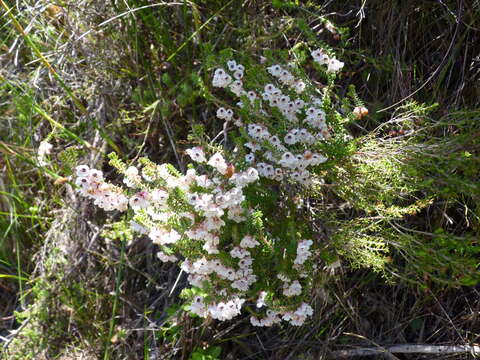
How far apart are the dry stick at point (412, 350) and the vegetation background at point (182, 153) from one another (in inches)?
1.0

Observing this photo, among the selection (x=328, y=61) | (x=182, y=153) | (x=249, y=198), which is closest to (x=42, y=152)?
(x=182, y=153)

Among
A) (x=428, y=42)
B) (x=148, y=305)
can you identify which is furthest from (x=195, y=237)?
(x=428, y=42)

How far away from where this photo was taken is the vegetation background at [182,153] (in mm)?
1823

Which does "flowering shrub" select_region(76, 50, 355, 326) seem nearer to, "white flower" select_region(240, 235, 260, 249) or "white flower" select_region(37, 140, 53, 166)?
"white flower" select_region(240, 235, 260, 249)

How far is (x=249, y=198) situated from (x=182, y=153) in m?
0.72

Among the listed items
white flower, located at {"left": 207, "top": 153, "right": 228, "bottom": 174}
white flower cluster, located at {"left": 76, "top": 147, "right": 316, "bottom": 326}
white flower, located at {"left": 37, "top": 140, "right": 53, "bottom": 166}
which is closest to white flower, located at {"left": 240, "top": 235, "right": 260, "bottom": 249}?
white flower cluster, located at {"left": 76, "top": 147, "right": 316, "bottom": 326}

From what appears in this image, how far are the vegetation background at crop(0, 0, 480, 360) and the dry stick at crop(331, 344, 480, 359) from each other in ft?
0.08

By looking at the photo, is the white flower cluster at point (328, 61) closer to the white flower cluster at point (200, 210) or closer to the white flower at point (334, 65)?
the white flower at point (334, 65)

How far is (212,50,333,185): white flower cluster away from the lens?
4.67 feet

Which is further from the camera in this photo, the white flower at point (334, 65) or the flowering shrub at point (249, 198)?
the white flower at point (334, 65)

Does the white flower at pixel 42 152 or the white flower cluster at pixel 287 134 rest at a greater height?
the white flower cluster at pixel 287 134

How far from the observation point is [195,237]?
1316 mm

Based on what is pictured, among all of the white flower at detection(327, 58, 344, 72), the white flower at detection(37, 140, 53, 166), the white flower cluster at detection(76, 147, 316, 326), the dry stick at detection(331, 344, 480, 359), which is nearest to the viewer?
the white flower cluster at detection(76, 147, 316, 326)

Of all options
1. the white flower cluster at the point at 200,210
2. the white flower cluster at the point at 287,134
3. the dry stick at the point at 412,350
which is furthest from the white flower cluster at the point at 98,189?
the dry stick at the point at 412,350
